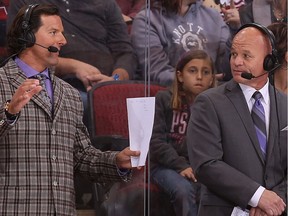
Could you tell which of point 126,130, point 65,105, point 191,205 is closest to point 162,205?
point 191,205

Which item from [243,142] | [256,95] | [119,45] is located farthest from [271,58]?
[119,45]

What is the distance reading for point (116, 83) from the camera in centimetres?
314

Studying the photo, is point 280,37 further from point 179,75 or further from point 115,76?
point 115,76

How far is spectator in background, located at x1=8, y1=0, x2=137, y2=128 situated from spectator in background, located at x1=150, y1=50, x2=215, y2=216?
0.75ft

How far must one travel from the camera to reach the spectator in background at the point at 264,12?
3471 mm

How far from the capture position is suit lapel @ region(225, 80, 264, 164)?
2.64 meters

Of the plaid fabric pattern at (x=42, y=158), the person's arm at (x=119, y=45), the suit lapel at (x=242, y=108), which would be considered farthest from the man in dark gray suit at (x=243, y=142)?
the person's arm at (x=119, y=45)

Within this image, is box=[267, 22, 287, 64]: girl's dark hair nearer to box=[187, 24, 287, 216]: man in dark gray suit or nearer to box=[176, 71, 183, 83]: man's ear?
box=[176, 71, 183, 83]: man's ear

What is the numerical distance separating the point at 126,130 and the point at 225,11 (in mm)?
811

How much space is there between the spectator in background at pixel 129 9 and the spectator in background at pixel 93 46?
0.02 meters

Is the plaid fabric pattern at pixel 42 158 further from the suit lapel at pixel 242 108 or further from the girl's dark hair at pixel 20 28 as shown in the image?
the suit lapel at pixel 242 108

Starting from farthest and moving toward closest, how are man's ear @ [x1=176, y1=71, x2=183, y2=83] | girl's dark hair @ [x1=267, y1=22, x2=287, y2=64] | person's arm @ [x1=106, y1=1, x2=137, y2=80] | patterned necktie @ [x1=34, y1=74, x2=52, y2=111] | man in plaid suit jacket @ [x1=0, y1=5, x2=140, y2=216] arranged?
girl's dark hair @ [x1=267, y1=22, x2=287, y2=64]
man's ear @ [x1=176, y1=71, x2=183, y2=83]
person's arm @ [x1=106, y1=1, x2=137, y2=80]
patterned necktie @ [x1=34, y1=74, x2=52, y2=111]
man in plaid suit jacket @ [x1=0, y1=5, x2=140, y2=216]

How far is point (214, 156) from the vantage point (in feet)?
8.51

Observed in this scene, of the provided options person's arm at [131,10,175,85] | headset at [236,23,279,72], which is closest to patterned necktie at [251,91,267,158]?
headset at [236,23,279,72]
